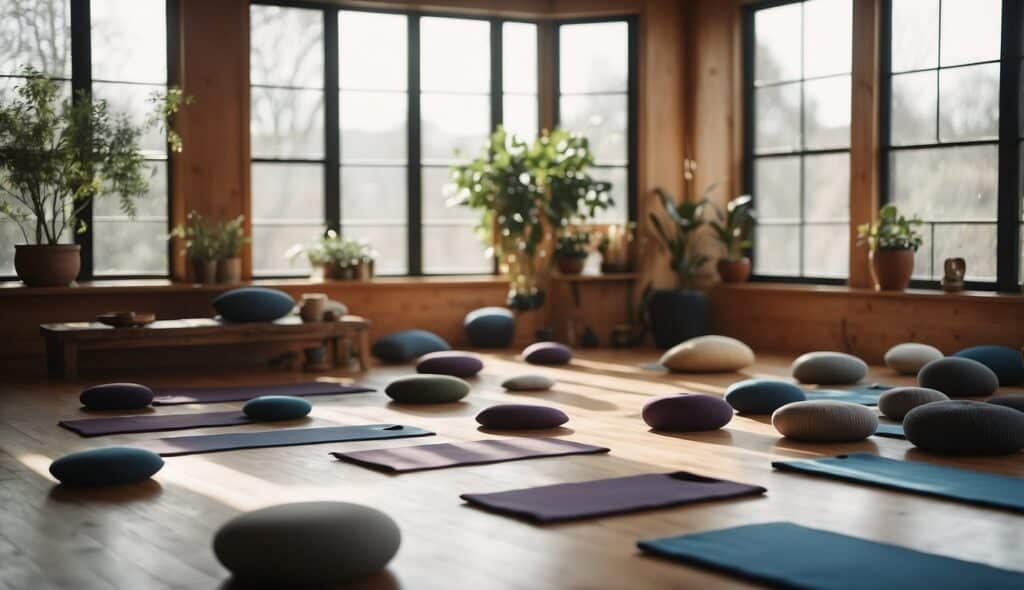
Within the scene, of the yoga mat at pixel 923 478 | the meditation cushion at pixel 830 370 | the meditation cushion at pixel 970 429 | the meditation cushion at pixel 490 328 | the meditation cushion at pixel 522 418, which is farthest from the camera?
the meditation cushion at pixel 490 328

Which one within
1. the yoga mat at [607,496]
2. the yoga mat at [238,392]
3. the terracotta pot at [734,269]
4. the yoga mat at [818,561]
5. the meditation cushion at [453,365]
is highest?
the terracotta pot at [734,269]

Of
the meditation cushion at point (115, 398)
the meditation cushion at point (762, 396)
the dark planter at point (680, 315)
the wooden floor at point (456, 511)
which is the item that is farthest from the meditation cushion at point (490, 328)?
Result: the meditation cushion at point (762, 396)

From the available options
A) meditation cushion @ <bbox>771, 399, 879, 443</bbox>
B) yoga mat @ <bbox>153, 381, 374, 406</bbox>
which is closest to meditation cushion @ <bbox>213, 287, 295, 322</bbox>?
yoga mat @ <bbox>153, 381, 374, 406</bbox>

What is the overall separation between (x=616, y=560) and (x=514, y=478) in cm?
114

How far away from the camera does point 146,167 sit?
318 inches

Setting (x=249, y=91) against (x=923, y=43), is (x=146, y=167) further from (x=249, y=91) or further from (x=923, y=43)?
(x=923, y=43)

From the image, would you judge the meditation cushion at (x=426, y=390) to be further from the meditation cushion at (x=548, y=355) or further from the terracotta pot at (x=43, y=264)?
the terracotta pot at (x=43, y=264)

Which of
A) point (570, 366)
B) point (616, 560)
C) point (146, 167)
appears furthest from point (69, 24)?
point (616, 560)

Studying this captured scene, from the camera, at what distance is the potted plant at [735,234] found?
9094mm

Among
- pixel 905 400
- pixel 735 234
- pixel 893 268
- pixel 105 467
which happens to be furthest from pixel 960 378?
pixel 105 467

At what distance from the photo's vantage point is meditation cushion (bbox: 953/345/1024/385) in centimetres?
682

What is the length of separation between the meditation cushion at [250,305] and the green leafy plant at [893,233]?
3940 millimetres

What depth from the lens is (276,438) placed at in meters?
5.04

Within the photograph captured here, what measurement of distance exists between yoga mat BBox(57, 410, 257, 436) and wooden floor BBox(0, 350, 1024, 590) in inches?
4.0
